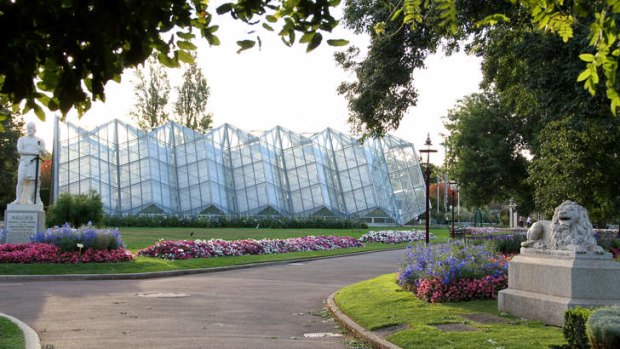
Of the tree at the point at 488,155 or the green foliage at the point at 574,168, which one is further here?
the tree at the point at 488,155

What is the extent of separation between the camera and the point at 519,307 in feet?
33.2

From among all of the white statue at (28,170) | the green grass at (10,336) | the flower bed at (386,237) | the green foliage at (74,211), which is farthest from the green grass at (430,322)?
the flower bed at (386,237)

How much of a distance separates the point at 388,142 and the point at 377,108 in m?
43.4

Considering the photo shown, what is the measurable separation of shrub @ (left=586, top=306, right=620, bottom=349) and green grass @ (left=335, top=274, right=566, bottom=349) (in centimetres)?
108

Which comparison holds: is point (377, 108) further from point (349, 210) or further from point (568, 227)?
point (349, 210)

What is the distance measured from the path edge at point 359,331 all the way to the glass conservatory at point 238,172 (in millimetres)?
44285

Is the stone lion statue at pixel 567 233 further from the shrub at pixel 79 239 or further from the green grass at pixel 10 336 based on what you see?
the shrub at pixel 79 239

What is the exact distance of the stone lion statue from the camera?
9.66 meters

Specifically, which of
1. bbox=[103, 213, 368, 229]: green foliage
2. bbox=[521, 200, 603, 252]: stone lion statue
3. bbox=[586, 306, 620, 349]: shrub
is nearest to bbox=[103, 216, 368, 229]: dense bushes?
bbox=[103, 213, 368, 229]: green foliage

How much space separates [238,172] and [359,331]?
164 ft

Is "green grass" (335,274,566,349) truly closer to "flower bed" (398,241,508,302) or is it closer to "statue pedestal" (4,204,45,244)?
"flower bed" (398,241,508,302)

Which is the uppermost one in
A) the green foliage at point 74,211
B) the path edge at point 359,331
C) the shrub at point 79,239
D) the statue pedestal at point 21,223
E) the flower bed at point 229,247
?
the green foliage at point 74,211

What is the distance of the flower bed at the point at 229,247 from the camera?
23.1 metres

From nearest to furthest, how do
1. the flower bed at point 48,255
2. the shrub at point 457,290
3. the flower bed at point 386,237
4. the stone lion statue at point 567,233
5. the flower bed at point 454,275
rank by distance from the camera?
1. the stone lion statue at point 567,233
2. the shrub at point 457,290
3. the flower bed at point 454,275
4. the flower bed at point 48,255
5. the flower bed at point 386,237
